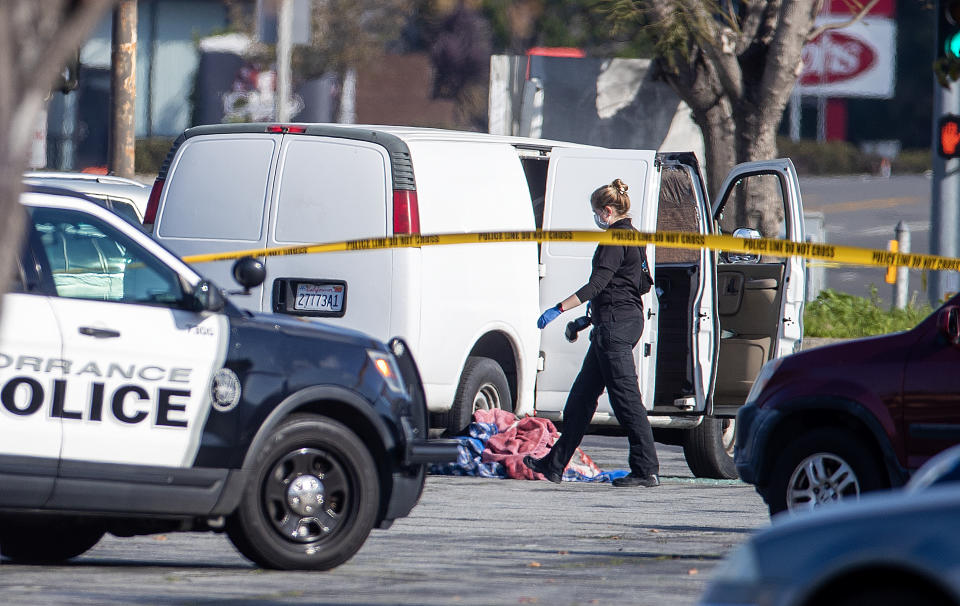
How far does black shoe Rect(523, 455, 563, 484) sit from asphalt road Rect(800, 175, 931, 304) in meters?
15.6

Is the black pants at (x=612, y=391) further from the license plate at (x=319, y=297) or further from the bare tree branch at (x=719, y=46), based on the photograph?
the bare tree branch at (x=719, y=46)

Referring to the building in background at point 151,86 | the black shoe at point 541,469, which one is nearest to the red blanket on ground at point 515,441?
the black shoe at point 541,469

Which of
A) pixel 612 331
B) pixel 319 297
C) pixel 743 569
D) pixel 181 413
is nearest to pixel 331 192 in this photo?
pixel 319 297

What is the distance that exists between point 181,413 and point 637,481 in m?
4.58

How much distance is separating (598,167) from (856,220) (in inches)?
1201

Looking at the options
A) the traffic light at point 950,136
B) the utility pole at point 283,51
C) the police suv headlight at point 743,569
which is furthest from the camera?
the utility pole at point 283,51

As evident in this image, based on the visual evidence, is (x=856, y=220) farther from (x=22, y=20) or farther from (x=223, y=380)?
(x=22, y=20)

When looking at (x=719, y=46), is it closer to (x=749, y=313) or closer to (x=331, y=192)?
(x=749, y=313)

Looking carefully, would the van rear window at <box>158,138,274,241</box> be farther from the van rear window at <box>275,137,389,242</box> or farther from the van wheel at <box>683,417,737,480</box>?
the van wheel at <box>683,417,737,480</box>

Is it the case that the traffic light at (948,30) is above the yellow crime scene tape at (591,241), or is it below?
above

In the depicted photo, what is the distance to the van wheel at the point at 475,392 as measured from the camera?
36.3ft

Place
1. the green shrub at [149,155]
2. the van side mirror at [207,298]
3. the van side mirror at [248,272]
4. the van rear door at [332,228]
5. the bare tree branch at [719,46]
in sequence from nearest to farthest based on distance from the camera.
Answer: the van side mirror at [207,298], the van side mirror at [248,272], the van rear door at [332,228], the bare tree branch at [719,46], the green shrub at [149,155]

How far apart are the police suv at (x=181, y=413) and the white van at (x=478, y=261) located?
2723 millimetres

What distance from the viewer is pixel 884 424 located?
7949 millimetres
